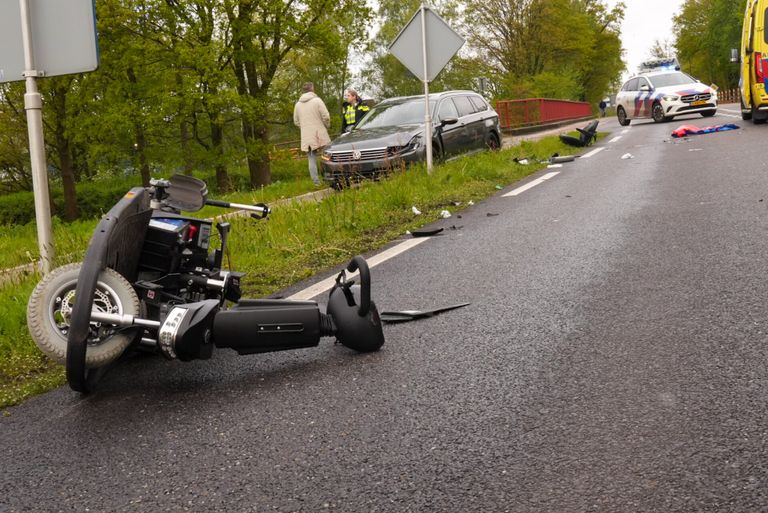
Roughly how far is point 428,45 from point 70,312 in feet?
37.6

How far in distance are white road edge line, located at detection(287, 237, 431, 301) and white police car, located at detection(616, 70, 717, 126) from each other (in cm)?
2153

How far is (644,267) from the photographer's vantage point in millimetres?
6016

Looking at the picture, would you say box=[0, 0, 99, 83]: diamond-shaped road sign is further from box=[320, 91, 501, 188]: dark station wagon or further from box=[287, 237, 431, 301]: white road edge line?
box=[320, 91, 501, 188]: dark station wagon

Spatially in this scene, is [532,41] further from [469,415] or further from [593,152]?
[469,415]

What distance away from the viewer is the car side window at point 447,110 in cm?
1633

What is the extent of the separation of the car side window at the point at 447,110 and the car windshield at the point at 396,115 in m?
0.21

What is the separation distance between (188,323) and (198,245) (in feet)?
1.79

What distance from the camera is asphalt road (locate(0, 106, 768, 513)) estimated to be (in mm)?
2721

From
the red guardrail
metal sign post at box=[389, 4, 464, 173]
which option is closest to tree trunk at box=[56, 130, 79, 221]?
the red guardrail

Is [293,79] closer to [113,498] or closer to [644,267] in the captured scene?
[644,267]

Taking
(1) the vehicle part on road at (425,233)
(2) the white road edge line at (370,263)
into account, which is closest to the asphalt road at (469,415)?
(2) the white road edge line at (370,263)

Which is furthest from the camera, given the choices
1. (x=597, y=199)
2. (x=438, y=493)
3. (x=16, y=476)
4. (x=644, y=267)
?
(x=597, y=199)

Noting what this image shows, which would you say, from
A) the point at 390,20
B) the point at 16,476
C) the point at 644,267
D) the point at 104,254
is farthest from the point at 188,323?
the point at 390,20

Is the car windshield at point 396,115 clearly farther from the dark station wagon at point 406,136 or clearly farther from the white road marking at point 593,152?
the white road marking at point 593,152
